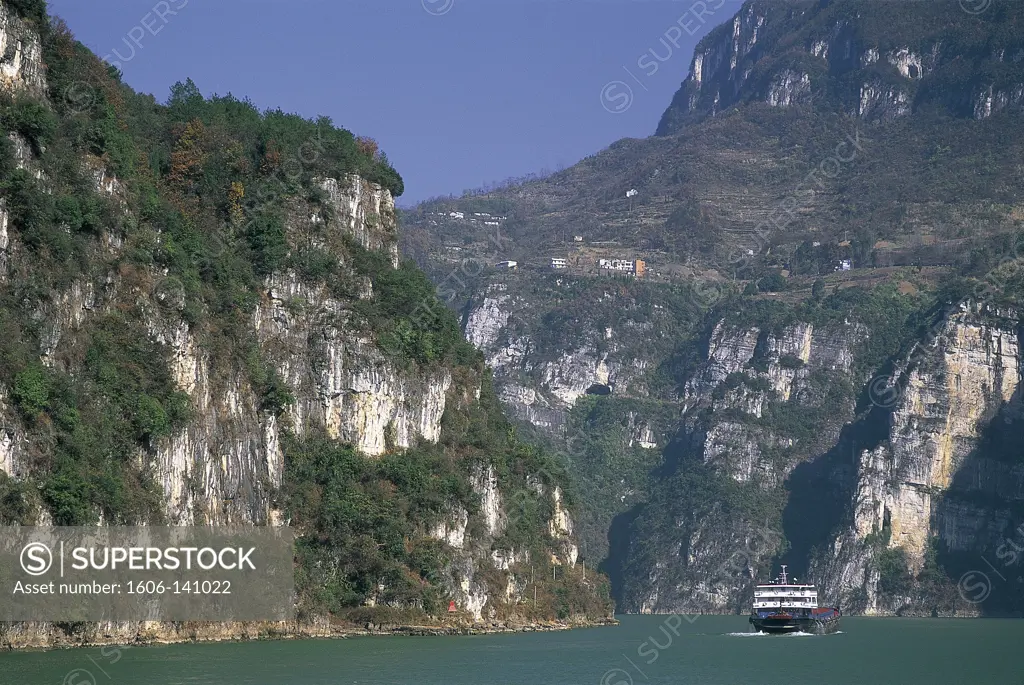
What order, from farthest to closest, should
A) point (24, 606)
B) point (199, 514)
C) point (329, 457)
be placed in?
point (329, 457) → point (199, 514) → point (24, 606)

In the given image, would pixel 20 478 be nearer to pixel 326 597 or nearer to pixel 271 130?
pixel 326 597

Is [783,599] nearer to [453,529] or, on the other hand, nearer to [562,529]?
[562,529]

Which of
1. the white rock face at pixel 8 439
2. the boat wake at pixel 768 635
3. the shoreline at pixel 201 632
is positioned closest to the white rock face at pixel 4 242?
the white rock face at pixel 8 439

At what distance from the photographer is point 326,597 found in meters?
117

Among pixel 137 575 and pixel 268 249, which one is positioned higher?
pixel 268 249

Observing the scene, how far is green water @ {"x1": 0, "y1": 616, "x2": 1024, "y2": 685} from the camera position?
271ft

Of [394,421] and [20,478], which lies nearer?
[20,478]

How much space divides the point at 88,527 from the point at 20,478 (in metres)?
4.58

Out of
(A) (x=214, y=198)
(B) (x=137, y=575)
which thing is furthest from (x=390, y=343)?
(B) (x=137, y=575)

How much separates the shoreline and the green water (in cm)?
127

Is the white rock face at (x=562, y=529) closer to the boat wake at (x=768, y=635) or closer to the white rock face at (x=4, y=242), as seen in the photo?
the boat wake at (x=768, y=635)

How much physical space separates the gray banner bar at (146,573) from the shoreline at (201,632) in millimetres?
571

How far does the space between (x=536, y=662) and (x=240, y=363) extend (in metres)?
28.6

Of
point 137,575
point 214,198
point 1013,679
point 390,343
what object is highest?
point 214,198
